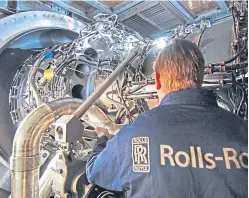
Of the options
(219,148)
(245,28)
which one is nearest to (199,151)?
(219,148)

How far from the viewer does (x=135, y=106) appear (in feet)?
4.21

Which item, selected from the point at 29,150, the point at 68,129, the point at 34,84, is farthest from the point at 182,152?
the point at 34,84

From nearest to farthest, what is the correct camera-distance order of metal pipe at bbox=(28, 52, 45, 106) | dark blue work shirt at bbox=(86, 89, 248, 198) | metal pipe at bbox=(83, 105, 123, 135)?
dark blue work shirt at bbox=(86, 89, 248, 198), metal pipe at bbox=(83, 105, 123, 135), metal pipe at bbox=(28, 52, 45, 106)

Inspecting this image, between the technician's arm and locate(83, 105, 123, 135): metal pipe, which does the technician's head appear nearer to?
the technician's arm

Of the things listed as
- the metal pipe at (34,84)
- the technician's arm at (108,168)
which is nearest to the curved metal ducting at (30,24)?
the metal pipe at (34,84)

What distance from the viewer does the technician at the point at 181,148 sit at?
1.97 ft

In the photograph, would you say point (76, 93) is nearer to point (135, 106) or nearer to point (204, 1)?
point (135, 106)

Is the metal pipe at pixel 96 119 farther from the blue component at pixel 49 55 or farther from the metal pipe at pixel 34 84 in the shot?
the blue component at pixel 49 55

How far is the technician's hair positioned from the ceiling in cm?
130

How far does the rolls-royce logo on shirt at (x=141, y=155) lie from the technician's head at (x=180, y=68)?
0.53 ft

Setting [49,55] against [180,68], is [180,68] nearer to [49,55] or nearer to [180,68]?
[180,68]

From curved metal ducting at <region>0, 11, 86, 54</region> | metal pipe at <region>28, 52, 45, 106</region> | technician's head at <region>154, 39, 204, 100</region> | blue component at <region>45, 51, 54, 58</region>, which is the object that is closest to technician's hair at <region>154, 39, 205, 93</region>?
technician's head at <region>154, 39, 204, 100</region>

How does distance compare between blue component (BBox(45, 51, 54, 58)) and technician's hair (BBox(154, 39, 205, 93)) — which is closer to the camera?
technician's hair (BBox(154, 39, 205, 93))

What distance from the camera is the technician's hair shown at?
698 millimetres
